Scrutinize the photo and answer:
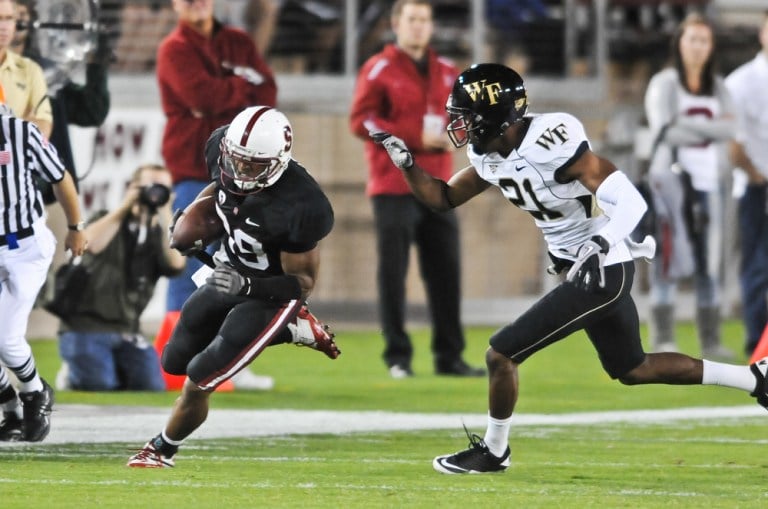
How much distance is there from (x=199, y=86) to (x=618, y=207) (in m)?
3.67

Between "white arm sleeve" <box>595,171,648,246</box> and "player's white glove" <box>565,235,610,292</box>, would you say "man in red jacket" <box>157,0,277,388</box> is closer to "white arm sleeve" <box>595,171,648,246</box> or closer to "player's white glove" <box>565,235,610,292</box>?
"white arm sleeve" <box>595,171,648,246</box>

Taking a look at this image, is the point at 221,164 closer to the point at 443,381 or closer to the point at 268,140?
the point at 268,140

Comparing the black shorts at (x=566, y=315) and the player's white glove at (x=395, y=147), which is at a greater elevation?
the player's white glove at (x=395, y=147)

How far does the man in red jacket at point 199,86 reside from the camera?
9437 mm

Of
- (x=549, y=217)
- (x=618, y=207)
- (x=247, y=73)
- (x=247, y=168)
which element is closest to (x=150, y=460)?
(x=247, y=168)

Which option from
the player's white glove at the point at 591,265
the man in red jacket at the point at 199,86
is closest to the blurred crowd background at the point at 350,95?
the man in red jacket at the point at 199,86

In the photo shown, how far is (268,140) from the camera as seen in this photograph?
629cm

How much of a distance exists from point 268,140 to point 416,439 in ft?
6.09

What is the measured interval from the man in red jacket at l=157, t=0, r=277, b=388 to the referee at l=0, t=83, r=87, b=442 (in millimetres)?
2249

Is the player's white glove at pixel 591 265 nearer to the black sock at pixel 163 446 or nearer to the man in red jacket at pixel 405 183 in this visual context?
the black sock at pixel 163 446

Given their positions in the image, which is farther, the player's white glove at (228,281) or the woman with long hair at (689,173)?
the woman with long hair at (689,173)

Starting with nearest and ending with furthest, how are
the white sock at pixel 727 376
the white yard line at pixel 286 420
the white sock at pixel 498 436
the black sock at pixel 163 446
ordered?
1. the black sock at pixel 163 446
2. the white sock at pixel 498 436
3. the white sock at pixel 727 376
4. the white yard line at pixel 286 420

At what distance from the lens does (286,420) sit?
325 inches

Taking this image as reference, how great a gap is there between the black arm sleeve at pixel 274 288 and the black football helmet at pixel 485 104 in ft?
2.66
